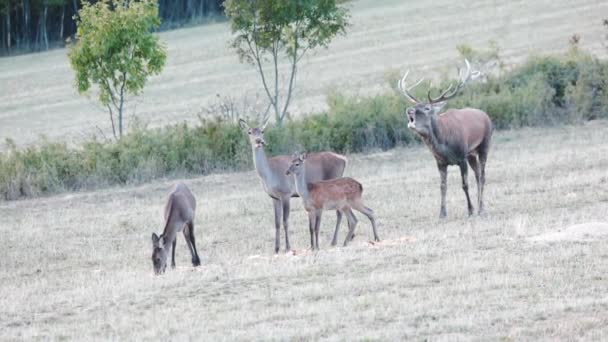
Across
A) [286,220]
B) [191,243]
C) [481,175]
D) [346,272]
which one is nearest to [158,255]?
[191,243]

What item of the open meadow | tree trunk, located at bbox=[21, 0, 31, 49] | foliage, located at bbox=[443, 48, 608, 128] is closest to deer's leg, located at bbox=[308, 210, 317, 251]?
the open meadow

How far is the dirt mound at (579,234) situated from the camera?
50.9ft

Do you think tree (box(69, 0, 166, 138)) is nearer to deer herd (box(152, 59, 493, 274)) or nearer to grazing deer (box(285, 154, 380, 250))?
deer herd (box(152, 59, 493, 274))

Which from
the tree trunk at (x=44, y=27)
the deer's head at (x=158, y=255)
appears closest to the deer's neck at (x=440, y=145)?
the deer's head at (x=158, y=255)

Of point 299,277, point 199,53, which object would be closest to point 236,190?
point 299,277

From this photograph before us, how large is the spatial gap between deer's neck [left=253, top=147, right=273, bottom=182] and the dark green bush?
10428 mm

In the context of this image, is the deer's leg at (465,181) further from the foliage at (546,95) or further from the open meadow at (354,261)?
the foliage at (546,95)

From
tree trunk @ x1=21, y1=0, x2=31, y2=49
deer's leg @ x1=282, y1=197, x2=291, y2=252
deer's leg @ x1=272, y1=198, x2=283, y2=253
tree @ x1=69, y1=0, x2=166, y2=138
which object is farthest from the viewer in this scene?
tree trunk @ x1=21, y1=0, x2=31, y2=49

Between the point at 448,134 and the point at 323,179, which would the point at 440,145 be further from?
the point at 323,179

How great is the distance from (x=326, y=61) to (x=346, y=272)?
43674 millimetres

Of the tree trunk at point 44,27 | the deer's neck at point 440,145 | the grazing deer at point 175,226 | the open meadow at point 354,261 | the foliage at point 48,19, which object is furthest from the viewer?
the foliage at point 48,19

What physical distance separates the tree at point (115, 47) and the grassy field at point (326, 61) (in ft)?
31.4

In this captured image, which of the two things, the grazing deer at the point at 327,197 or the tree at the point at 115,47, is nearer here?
the grazing deer at the point at 327,197

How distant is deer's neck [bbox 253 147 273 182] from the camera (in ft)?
63.0
